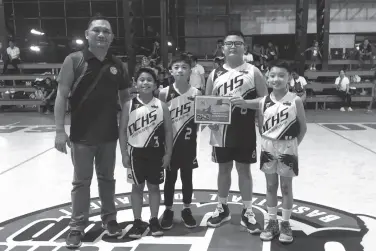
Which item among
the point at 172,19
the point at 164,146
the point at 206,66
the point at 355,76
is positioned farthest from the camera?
the point at 172,19

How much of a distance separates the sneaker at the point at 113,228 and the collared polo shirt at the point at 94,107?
0.64 metres

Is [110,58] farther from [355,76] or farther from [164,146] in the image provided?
[355,76]

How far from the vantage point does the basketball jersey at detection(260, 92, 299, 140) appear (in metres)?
2.63

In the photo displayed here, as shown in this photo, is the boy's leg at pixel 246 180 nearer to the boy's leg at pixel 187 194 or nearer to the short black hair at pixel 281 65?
the boy's leg at pixel 187 194

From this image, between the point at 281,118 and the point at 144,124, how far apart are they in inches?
39.5

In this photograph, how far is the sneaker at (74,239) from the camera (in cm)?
265

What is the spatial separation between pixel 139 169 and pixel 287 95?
47.7 inches

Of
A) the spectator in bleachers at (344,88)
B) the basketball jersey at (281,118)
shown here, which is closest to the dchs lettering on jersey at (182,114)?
the basketball jersey at (281,118)

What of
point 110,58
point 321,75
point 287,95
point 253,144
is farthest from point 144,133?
point 321,75

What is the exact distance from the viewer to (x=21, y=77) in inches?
506

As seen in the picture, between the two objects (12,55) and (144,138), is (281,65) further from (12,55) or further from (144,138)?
(12,55)

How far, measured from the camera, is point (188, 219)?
2992mm

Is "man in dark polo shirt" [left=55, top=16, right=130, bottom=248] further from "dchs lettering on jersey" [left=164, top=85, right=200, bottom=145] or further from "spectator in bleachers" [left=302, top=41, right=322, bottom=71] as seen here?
"spectator in bleachers" [left=302, top=41, right=322, bottom=71]

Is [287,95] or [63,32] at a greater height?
[63,32]
